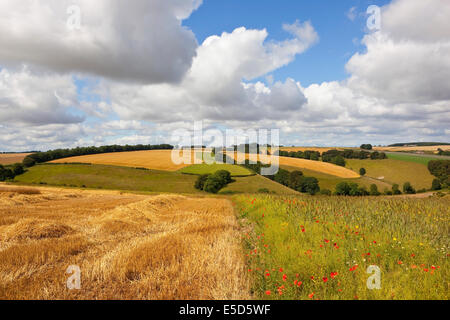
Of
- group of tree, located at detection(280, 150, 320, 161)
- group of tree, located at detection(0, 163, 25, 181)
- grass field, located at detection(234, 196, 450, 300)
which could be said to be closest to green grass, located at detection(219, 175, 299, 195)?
group of tree, located at detection(280, 150, 320, 161)

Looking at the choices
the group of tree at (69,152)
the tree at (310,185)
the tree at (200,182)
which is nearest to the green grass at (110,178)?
the tree at (200,182)

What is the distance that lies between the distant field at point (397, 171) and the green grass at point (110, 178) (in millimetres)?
87676

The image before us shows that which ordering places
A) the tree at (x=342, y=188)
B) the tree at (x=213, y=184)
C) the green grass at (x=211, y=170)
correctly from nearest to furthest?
1. the tree at (x=213, y=184)
2. the tree at (x=342, y=188)
3. the green grass at (x=211, y=170)

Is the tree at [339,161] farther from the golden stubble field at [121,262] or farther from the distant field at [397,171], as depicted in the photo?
the golden stubble field at [121,262]

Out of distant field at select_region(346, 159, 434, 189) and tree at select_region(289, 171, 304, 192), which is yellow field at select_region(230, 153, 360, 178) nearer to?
tree at select_region(289, 171, 304, 192)

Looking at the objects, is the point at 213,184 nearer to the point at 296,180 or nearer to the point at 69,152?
the point at 296,180

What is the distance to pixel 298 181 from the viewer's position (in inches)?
3329

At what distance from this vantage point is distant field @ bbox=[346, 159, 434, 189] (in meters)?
95.3

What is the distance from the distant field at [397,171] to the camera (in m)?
95.3

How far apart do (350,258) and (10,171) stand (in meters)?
97.5

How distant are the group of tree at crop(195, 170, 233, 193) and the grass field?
60280mm

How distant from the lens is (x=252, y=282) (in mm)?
4824
